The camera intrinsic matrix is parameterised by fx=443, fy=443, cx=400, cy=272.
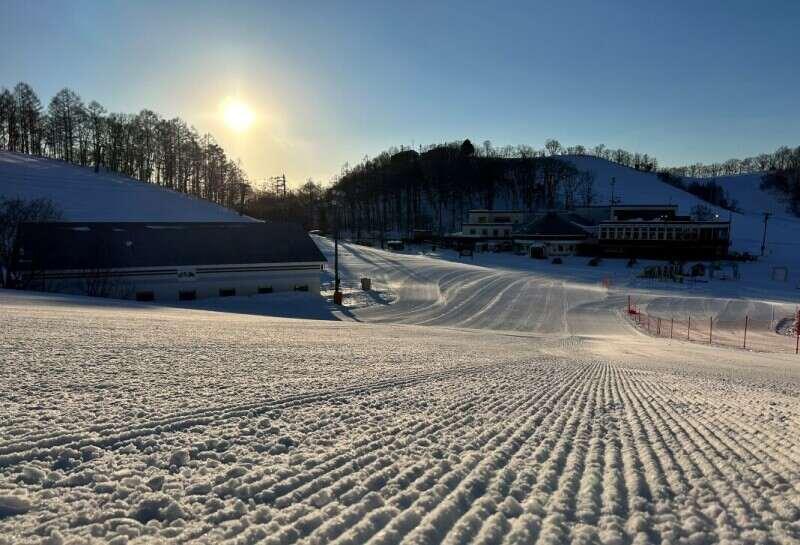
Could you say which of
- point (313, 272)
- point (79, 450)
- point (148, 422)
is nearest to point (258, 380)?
point (148, 422)

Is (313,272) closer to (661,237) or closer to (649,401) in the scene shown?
(649,401)

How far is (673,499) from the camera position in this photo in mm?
3607

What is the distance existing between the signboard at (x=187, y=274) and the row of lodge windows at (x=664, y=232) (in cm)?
5985

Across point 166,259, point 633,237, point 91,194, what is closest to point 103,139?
point 91,194

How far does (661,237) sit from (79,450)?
2931 inches

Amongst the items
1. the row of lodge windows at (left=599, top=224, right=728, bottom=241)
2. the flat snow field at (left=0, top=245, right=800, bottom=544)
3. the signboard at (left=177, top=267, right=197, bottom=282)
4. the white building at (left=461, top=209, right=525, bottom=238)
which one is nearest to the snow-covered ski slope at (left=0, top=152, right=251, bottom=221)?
the signboard at (left=177, top=267, right=197, bottom=282)

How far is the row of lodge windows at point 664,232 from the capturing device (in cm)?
6281

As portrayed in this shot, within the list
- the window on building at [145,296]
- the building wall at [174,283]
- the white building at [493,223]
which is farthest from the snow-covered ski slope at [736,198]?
the window on building at [145,296]

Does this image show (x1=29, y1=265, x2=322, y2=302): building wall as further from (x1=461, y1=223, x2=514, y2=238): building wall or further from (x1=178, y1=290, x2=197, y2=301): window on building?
(x1=461, y1=223, x2=514, y2=238): building wall

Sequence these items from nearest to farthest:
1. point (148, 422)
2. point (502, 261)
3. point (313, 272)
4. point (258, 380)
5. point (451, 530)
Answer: point (451, 530) → point (148, 422) → point (258, 380) → point (313, 272) → point (502, 261)

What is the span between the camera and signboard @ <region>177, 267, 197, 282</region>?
32.8m

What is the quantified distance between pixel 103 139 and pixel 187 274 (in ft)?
246

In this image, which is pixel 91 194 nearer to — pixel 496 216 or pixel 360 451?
pixel 496 216

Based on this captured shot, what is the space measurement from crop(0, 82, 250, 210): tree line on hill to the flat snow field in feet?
298
